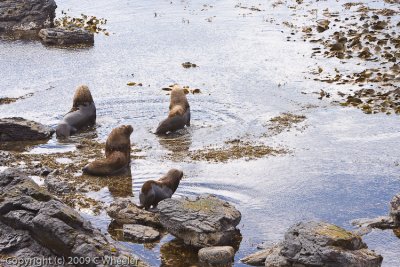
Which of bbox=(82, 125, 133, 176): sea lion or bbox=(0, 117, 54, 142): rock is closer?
bbox=(82, 125, 133, 176): sea lion

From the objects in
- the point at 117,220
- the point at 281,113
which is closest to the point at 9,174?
the point at 117,220

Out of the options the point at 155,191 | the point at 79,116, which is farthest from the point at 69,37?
the point at 155,191

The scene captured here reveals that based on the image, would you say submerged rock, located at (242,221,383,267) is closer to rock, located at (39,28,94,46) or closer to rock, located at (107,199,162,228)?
rock, located at (107,199,162,228)

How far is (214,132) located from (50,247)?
29.1 feet

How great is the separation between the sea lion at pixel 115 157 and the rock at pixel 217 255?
479cm

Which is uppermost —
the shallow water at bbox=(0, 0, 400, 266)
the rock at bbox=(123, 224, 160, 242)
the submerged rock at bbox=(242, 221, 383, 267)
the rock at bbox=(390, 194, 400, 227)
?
the submerged rock at bbox=(242, 221, 383, 267)

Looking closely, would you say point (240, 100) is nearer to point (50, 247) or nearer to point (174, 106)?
point (174, 106)

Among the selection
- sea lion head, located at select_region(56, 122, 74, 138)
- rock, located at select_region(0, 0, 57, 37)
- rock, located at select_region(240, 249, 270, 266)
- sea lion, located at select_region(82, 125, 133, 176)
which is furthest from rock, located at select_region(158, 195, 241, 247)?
rock, located at select_region(0, 0, 57, 37)

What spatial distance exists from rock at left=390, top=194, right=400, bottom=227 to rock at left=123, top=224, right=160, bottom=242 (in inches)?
173

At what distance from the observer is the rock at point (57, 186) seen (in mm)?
14789

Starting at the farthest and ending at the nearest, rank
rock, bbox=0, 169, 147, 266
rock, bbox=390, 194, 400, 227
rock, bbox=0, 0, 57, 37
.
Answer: rock, bbox=0, 0, 57, 37 < rock, bbox=390, 194, 400, 227 < rock, bbox=0, 169, 147, 266

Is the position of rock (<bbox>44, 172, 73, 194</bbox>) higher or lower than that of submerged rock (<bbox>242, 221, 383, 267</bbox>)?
lower

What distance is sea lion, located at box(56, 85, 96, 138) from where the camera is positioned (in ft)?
62.1

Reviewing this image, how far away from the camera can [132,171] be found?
1625cm
